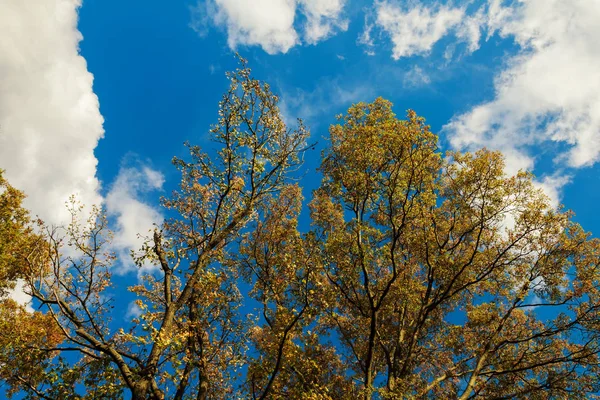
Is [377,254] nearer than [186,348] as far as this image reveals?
No

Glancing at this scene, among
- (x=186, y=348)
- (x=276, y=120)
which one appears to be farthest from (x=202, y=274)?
(x=276, y=120)

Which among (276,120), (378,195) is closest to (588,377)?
(378,195)

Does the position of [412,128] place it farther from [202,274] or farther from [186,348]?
[186,348]

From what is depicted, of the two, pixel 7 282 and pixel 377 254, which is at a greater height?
pixel 377 254

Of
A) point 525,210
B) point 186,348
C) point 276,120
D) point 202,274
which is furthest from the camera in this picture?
point 525,210

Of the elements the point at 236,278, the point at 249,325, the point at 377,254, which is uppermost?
the point at 377,254

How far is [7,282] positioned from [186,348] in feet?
57.4

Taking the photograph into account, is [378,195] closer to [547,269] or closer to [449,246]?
[449,246]

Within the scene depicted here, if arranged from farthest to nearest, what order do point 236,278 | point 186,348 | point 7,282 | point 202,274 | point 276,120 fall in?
1. point 7,282
2. point 236,278
3. point 276,120
4. point 186,348
5. point 202,274

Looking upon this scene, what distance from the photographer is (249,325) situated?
648 inches

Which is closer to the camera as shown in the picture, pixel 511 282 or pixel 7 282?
pixel 511 282

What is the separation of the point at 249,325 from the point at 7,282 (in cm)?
1918

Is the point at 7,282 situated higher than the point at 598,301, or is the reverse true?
the point at 598,301

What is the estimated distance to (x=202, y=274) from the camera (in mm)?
14125
